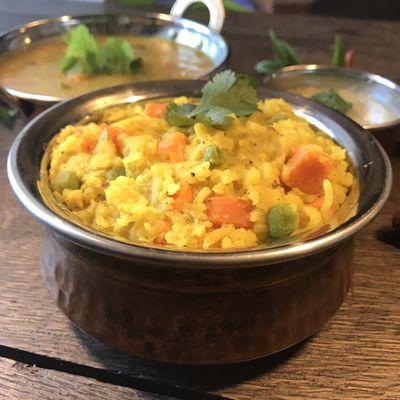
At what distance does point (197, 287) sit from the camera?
3.10ft

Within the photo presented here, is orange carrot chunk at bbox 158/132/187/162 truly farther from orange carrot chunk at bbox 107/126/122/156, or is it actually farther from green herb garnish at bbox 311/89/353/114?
green herb garnish at bbox 311/89/353/114

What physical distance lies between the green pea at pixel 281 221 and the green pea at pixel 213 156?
151mm

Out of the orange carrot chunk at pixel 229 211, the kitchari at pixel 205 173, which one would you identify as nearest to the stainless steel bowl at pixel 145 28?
the kitchari at pixel 205 173

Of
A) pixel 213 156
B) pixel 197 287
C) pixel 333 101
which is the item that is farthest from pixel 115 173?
pixel 333 101

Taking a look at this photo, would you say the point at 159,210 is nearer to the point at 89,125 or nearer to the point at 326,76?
the point at 89,125

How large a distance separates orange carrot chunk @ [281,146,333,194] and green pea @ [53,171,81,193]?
41 cm

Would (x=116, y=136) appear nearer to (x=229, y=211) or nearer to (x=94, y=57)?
(x=229, y=211)

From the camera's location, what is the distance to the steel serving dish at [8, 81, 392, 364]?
90 centimetres

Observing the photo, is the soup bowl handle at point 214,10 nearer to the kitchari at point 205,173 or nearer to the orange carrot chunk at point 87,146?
the kitchari at point 205,173

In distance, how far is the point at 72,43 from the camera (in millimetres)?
2141

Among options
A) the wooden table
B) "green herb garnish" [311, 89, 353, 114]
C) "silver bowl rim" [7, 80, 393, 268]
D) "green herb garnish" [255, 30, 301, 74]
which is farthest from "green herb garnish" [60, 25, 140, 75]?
"silver bowl rim" [7, 80, 393, 268]

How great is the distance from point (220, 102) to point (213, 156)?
7.6 inches

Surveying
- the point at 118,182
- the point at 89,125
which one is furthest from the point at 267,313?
the point at 89,125

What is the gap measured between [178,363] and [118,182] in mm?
352
